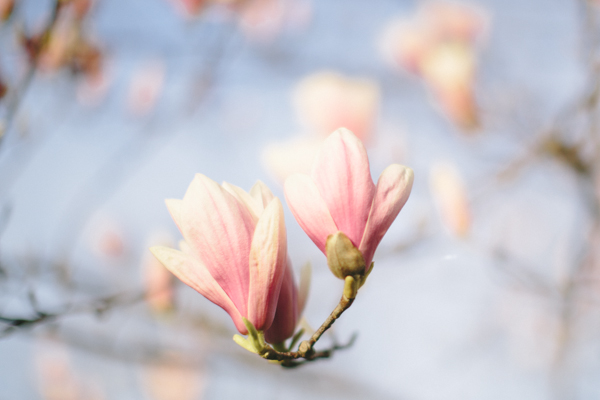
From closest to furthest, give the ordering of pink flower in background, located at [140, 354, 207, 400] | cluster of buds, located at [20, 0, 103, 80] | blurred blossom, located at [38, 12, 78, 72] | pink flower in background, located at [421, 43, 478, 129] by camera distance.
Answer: cluster of buds, located at [20, 0, 103, 80], blurred blossom, located at [38, 12, 78, 72], pink flower in background, located at [421, 43, 478, 129], pink flower in background, located at [140, 354, 207, 400]

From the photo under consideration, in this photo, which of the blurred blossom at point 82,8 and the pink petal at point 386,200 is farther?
the blurred blossom at point 82,8

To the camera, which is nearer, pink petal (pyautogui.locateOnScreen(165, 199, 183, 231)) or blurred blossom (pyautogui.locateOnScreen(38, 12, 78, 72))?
pink petal (pyautogui.locateOnScreen(165, 199, 183, 231))

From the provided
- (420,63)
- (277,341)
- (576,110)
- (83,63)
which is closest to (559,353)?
(576,110)

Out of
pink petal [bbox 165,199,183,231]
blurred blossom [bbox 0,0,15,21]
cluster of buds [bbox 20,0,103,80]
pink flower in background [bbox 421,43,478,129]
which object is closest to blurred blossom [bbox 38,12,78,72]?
cluster of buds [bbox 20,0,103,80]

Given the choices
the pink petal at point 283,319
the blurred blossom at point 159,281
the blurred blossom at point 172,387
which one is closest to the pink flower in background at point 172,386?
the blurred blossom at point 172,387

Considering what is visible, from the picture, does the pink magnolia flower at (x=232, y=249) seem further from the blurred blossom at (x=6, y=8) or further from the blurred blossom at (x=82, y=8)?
the blurred blossom at (x=82, y=8)

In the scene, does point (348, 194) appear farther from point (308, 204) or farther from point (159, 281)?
point (159, 281)

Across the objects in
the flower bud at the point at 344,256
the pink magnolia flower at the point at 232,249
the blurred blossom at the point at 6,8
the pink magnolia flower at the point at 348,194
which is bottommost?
the pink magnolia flower at the point at 232,249

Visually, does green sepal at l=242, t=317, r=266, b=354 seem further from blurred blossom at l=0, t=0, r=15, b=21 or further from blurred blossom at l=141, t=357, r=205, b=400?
blurred blossom at l=141, t=357, r=205, b=400

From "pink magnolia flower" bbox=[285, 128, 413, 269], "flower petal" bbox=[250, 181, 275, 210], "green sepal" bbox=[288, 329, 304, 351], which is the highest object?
"pink magnolia flower" bbox=[285, 128, 413, 269]
